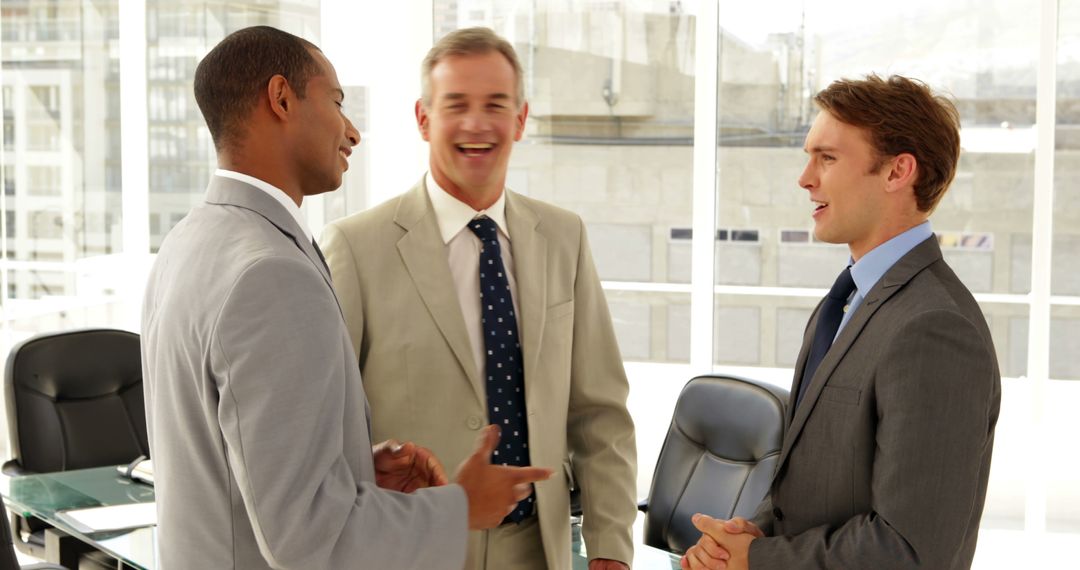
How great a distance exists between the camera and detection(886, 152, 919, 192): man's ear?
1654mm

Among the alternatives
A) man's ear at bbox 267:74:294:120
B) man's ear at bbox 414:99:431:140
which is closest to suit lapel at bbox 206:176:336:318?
man's ear at bbox 267:74:294:120

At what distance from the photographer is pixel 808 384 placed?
179 cm

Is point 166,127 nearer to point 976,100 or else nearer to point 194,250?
point 976,100

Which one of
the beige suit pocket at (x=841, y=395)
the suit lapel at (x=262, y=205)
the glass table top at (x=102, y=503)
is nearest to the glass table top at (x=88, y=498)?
the glass table top at (x=102, y=503)

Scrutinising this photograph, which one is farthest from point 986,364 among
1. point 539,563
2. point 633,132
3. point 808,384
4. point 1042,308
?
point 633,132

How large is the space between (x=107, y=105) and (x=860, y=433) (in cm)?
585

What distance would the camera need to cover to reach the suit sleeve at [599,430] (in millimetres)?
2203

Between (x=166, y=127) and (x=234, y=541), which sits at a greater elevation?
(x=166, y=127)

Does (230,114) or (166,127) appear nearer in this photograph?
(230,114)

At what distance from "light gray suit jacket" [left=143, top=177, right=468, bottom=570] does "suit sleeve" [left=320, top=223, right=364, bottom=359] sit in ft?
1.65

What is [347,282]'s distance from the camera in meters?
2.09

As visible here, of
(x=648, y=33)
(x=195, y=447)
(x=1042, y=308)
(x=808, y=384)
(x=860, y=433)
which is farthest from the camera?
(x=648, y=33)

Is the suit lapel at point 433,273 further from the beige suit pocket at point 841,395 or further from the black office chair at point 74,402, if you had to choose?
the black office chair at point 74,402

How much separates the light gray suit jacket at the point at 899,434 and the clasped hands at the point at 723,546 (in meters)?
0.03
